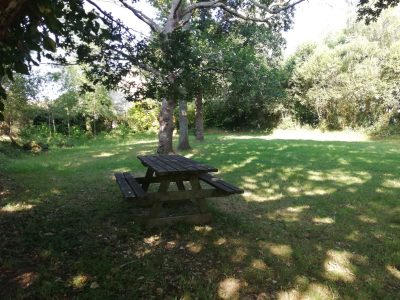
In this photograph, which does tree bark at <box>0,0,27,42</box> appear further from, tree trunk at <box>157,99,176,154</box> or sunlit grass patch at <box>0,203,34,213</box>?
tree trunk at <box>157,99,176,154</box>

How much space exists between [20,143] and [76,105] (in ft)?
24.9

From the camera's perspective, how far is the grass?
3375mm

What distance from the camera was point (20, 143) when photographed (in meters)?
15.8

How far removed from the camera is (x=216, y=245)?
4355 millimetres

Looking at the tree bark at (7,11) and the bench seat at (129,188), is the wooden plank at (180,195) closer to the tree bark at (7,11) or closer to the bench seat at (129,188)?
the bench seat at (129,188)

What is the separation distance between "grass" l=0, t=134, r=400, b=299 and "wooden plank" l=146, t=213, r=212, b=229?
0.35 ft

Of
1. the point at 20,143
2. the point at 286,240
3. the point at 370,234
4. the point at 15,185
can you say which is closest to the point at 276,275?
the point at 286,240

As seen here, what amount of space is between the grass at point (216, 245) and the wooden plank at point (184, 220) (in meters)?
0.11

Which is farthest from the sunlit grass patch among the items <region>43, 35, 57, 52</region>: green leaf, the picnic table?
<region>43, 35, 57, 52</region>: green leaf

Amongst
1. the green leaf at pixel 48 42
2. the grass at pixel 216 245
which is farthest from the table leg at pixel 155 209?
the green leaf at pixel 48 42

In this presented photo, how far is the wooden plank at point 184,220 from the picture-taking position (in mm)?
4902

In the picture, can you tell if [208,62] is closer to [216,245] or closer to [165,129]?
[165,129]

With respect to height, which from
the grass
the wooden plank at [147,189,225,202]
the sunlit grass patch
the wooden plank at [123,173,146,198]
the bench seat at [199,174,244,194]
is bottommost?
the grass

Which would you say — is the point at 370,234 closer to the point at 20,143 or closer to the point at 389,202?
the point at 389,202
